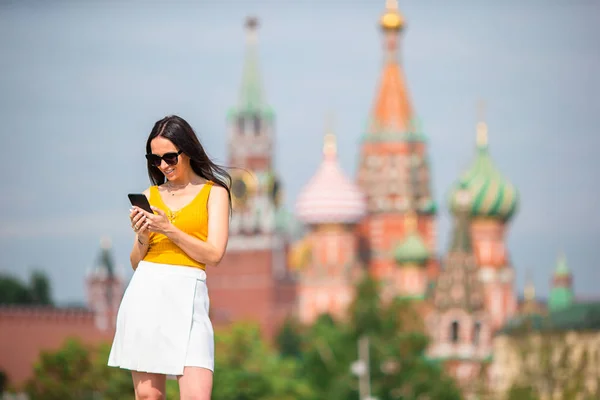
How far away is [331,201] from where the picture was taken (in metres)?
100

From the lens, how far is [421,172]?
103062 mm

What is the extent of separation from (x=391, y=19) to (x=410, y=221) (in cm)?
1077

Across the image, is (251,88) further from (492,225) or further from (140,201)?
(140,201)

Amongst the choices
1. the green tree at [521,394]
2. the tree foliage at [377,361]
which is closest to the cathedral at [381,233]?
the tree foliage at [377,361]

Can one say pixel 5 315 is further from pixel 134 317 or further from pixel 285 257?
pixel 134 317

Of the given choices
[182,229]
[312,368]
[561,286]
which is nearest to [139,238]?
[182,229]

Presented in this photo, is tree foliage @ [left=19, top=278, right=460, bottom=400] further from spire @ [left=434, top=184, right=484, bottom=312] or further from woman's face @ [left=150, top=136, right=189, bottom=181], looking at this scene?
woman's face @ [left=150, top=136, right=189, bottom=181]

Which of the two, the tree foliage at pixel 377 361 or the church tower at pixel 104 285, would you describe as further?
the church tower at pixel 104 285

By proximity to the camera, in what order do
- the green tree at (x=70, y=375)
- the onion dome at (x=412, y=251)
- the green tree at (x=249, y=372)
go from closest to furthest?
the green tree at (x=249, y=372), the green tree at (x=70, y=375), the onion dome at (x=412, y=251)

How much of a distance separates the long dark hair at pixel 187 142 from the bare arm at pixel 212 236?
6cm

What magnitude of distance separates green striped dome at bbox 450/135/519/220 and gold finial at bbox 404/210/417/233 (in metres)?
3.27

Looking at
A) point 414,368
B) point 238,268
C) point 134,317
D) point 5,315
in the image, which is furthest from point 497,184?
point 134,317

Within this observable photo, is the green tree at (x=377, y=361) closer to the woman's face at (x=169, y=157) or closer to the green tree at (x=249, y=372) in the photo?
the green tree at (x=249, y=372)

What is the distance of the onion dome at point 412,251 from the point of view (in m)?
95.1
